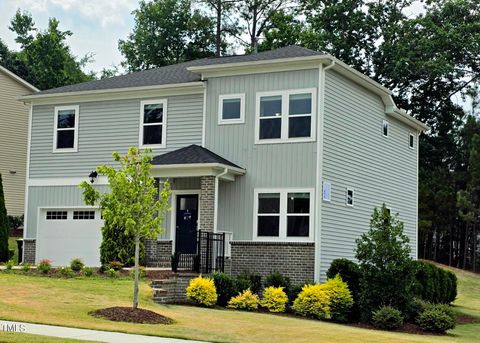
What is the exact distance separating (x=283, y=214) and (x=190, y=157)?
3315 millimetres

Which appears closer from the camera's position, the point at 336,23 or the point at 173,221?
the point at 173,221

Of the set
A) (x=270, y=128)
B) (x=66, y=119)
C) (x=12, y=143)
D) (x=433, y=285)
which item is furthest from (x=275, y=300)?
(x=12, y=143)

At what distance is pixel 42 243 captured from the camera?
2697 cm

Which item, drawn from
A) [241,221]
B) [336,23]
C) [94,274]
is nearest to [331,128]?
[241,221]

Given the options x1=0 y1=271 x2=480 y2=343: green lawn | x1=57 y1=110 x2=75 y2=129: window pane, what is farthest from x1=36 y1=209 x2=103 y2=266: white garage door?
x1=0 y1=271 x2=480 y2=343: green lawn

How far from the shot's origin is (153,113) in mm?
25562

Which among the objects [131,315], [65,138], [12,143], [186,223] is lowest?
[131,315]

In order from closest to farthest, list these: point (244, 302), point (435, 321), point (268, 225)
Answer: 1. point (435, 321)
2. point (244, 302)
3. point (268, 225)

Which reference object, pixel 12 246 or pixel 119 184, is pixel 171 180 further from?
pixel 12 246

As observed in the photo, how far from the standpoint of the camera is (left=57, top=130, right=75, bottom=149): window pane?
26750 millimetres

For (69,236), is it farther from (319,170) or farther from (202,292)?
(319,170)

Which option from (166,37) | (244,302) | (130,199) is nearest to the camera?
(130,199)

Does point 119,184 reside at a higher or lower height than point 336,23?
lower

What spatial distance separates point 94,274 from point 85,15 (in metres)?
35.3
